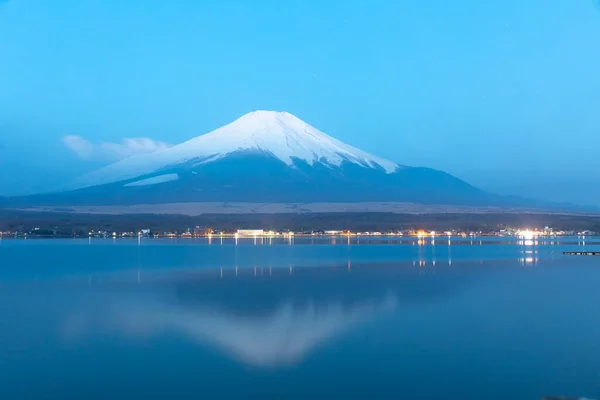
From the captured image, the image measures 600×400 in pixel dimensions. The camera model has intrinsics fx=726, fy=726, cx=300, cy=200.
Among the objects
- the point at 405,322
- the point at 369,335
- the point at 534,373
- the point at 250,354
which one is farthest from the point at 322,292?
the point at 534,373

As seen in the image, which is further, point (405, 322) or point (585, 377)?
point (405, 322)

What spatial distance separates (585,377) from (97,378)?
546 centimetres

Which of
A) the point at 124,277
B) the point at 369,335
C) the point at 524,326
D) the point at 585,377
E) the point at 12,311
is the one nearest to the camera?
the point at 585,377

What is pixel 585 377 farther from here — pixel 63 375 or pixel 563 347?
pixel 63 375

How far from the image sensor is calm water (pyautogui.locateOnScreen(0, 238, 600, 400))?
7.84 m

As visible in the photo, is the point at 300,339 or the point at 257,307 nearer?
the point at 300,339

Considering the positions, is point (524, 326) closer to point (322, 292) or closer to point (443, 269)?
point (322, 292)

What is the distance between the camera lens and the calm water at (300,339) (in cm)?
784

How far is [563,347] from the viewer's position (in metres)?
9.94

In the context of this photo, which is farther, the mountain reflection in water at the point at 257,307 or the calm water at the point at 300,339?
the mountain reflection in water at the point at 257,307

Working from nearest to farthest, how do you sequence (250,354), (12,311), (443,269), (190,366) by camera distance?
1. (190,366)
2. (250,354)
3. (12,311)
4. (443,269)

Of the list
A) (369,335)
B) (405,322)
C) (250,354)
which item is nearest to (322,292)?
(405,322)

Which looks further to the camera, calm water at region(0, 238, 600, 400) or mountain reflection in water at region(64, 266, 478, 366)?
mountain reflection in water at region(64, 266, 478, 366)

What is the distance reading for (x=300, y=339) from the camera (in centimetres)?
1050
